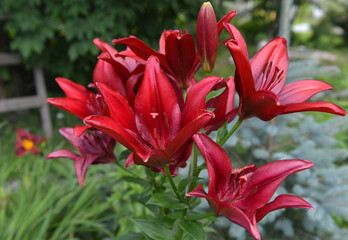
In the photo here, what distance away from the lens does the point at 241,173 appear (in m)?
0.57

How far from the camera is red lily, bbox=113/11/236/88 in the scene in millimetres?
573

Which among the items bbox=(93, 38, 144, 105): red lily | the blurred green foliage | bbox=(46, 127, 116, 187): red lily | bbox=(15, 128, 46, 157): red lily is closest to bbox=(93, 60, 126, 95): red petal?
bbox=(93, 38, 144, 105): red lily

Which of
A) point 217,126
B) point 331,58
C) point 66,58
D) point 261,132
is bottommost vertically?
point 331,58

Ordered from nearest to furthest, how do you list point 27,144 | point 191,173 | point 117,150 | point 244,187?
1. point 244,187
2. point 191,173
3. point 117,150
4. point 27,144

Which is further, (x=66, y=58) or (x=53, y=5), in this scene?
(x=66, y=58)

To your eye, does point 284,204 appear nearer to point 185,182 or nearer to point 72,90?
point 185,182

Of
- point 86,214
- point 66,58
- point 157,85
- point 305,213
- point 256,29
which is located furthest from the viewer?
point 256,29

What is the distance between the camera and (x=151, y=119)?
555 millimetres

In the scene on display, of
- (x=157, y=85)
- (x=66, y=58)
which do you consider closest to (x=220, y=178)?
(x=157, y=85)

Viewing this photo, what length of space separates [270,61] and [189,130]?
0.24 metres

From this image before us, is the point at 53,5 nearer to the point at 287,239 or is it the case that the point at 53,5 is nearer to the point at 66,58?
the point at 66,58

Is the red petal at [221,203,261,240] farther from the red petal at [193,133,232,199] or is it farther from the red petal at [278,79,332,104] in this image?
the red petal at [278,79,332,104]

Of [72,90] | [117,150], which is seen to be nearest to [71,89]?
[72,90]

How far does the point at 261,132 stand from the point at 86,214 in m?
1.01
